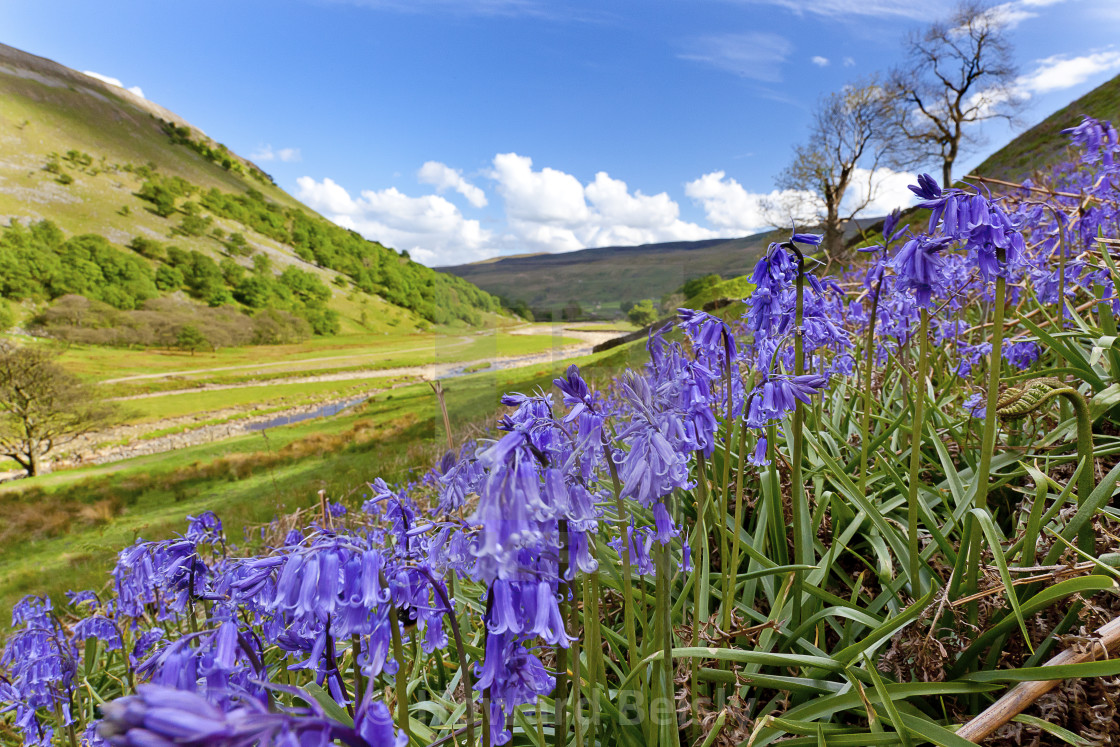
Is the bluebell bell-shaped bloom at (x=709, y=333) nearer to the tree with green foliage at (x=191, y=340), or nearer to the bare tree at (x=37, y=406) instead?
the bare tree at (x=37, y=406)

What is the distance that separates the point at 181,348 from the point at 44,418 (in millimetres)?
2935

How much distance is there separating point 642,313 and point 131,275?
11.7 meters

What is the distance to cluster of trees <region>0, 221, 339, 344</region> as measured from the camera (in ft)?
32.2

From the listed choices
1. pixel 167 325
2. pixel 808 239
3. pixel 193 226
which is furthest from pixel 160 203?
pixel 808 239

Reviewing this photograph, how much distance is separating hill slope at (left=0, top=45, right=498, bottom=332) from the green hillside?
3147 cm

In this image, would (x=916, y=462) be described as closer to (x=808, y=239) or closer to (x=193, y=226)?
(x=808, y=239)

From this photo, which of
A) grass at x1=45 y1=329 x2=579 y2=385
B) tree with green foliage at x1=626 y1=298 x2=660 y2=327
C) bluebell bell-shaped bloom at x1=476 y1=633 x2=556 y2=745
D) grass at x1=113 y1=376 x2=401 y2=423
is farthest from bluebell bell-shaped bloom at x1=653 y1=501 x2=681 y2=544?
grass at x1=113 y1=376 x2=401 y2=423

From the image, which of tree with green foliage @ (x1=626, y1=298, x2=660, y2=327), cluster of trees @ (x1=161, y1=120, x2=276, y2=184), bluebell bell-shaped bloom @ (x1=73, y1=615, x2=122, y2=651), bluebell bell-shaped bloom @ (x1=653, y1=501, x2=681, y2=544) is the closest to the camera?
bluebell bell-shaped bloom @ (x1=653, y1=501, x2=681, y2=544)

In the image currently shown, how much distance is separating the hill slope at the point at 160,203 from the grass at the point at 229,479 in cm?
280

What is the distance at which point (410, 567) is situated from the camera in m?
1.20

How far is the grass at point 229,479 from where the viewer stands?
848cm

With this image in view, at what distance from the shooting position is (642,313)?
11109mm

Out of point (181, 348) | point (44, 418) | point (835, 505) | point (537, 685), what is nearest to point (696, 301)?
point (835, 505)

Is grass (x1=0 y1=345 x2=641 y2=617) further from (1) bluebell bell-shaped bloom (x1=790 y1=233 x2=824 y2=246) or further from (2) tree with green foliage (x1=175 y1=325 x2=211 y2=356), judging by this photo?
(1) bluebell bell-shaped bloom (x1=790 y1=233 x2=824 y2=246)
